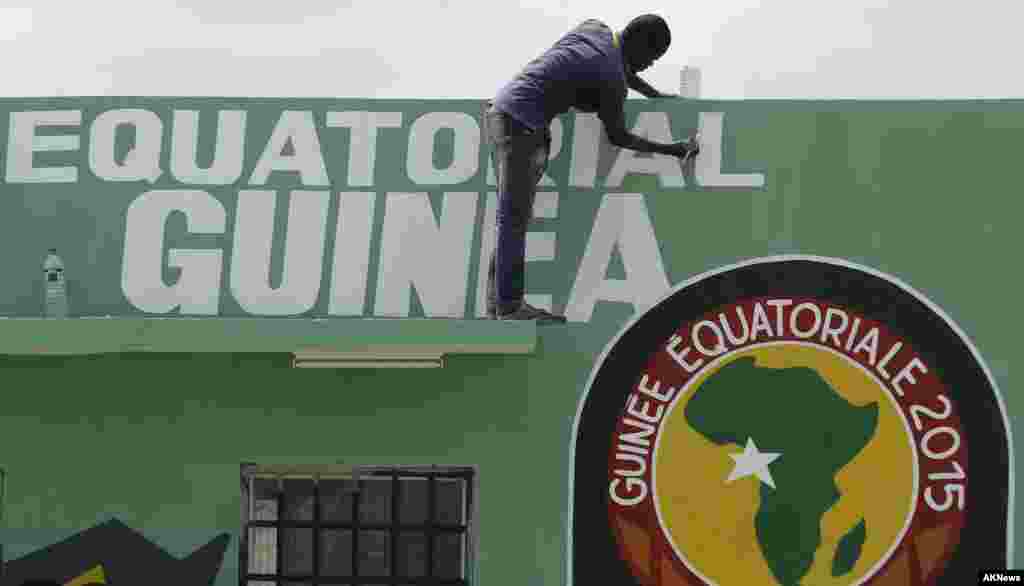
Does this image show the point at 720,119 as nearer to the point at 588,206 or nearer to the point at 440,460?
the point at 588,206

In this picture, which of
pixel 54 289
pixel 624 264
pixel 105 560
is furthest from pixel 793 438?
pixel 54 289

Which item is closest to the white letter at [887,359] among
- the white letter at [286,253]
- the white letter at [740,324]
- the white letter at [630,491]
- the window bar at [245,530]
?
the white letter at [740,324]

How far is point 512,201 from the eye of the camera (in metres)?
7.42

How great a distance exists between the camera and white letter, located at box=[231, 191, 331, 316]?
25.6 ft

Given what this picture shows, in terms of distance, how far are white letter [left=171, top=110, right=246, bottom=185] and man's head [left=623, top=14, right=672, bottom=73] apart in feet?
7.50

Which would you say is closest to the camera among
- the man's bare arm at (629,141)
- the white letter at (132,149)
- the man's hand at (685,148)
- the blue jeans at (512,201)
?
the blue jeans at (512,201)

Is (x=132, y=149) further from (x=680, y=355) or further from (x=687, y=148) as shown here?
(x=680, y=355)

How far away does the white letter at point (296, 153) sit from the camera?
25.8 ft

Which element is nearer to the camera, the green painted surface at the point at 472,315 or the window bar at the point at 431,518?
the green painted surface at the point at 472,315

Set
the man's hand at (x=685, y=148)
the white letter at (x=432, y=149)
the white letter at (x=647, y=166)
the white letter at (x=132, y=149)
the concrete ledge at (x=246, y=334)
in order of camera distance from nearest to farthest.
Answer: 1. the concrete ledge at (x=246, y=334)
2. the man's hand at (x=685, y=148)
3. the white letter at (x=647, y=166)
4. the white letter at (x=432, y=149)
5. the white letter at (x=132, y=149)

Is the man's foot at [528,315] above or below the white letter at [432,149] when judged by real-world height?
below

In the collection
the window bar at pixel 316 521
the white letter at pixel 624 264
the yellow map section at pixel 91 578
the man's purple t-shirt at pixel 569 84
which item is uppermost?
the man's purple t-shirt at pixel 569 84

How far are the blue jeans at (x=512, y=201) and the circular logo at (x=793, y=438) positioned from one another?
73 cm

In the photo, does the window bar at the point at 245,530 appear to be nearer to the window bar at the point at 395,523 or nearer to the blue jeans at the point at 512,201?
the window bar at the point at 395,523
